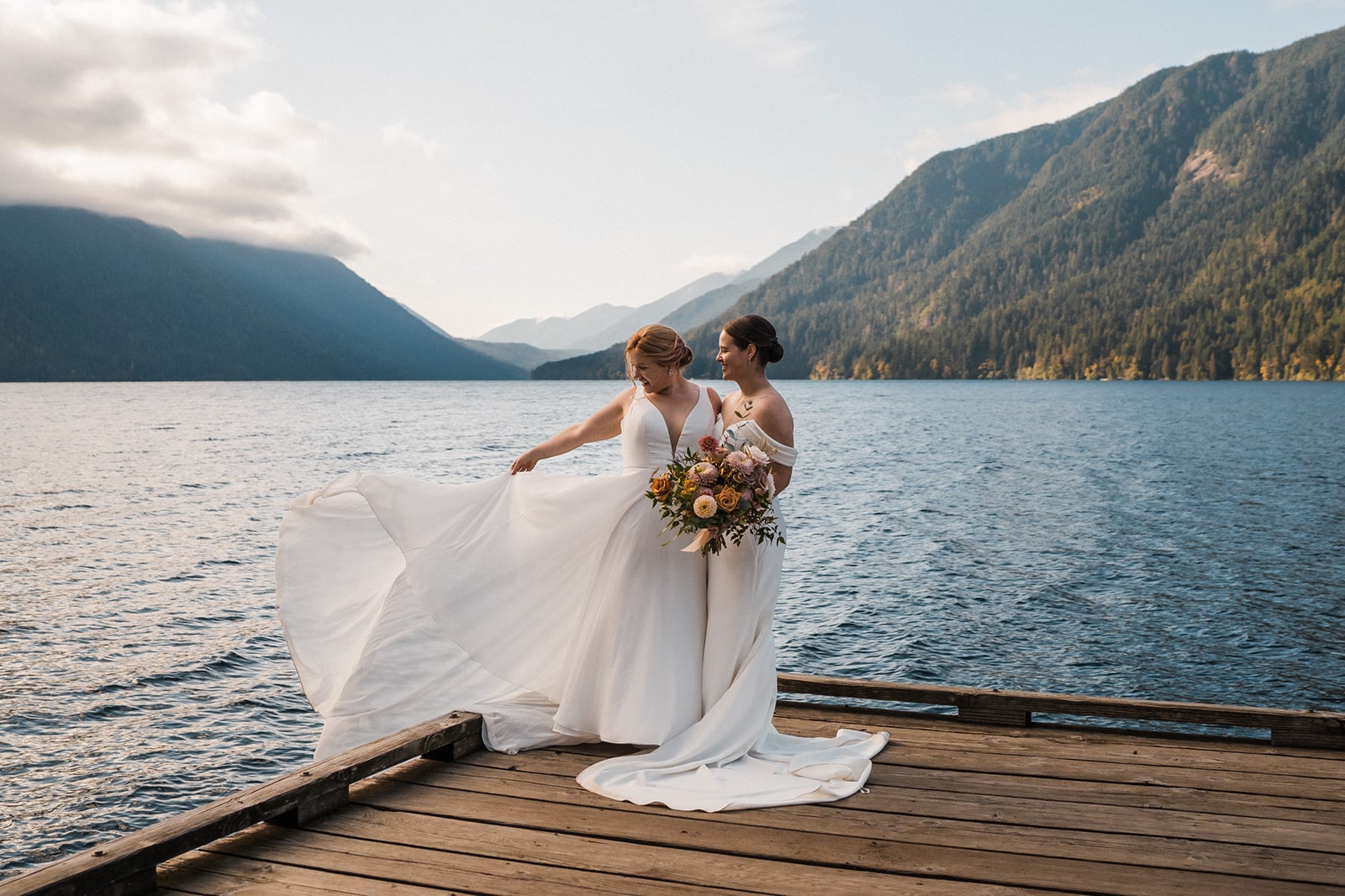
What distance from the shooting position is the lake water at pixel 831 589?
40.2 ft

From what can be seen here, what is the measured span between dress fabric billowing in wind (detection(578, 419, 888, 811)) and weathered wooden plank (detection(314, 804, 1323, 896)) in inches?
13.1

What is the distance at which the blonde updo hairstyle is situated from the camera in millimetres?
5527

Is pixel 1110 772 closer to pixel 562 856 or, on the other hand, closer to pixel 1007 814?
pixel 1007 814

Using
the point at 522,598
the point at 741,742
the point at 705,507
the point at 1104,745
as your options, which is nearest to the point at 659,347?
the point at 705,507

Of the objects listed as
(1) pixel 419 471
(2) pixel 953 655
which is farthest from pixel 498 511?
(1) pixel 419 471

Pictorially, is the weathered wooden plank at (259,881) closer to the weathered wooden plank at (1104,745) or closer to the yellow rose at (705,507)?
the yellow rose at (705,507)

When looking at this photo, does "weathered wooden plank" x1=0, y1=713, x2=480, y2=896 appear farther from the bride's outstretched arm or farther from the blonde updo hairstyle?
the blonde updo hairstyle

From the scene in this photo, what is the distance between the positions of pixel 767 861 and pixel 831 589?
17.6m

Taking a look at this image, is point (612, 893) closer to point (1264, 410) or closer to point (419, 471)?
point (419, 471)

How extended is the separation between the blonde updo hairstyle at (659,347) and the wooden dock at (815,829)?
2.32 metres

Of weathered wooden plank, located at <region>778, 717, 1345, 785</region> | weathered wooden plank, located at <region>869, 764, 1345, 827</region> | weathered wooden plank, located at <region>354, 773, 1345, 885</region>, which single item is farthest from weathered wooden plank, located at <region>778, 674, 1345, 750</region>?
weathered wooden plank, located at <region>354, 773, 1345, 885</region>

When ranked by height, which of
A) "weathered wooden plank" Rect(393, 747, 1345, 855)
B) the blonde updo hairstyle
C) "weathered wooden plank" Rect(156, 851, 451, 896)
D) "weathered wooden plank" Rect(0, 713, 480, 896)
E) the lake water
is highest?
the blonde updo hairstyle

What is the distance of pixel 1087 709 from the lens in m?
5.89

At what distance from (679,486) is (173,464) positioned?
4752 cm
